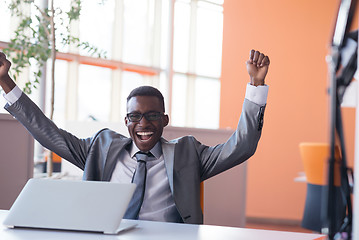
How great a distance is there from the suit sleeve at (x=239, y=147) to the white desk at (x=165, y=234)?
529mm

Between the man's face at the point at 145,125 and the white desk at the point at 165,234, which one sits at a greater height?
the man's face at the point at 145,125

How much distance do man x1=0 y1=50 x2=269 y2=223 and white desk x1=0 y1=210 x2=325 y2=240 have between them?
0.44 m

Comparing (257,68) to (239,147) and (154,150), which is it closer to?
(239,147)

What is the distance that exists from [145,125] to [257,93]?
1.42ft

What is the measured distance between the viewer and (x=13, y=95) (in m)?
1.92

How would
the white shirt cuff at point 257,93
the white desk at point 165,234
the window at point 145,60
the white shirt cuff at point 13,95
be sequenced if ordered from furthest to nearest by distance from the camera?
the window at point 145,60 < the white shirt cuff at point 13,95 < the white shirt cuff at point 257,93 < the white desk at point 165,234

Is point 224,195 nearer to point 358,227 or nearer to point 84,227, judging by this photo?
point 84,227

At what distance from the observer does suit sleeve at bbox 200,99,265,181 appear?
6.04ft

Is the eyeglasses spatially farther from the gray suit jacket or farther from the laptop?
the laptop

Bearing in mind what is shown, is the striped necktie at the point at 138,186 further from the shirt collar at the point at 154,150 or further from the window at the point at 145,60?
the window at the point at 145,60

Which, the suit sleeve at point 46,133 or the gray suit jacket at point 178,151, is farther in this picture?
the suit sleeve at point 46,133

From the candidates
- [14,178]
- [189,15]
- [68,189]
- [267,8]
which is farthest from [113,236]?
[189,15]

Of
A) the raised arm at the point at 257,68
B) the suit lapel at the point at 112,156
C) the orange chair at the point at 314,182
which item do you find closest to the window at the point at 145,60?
the orange chair at the point at 314,182

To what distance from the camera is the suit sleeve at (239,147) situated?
6.04ft
